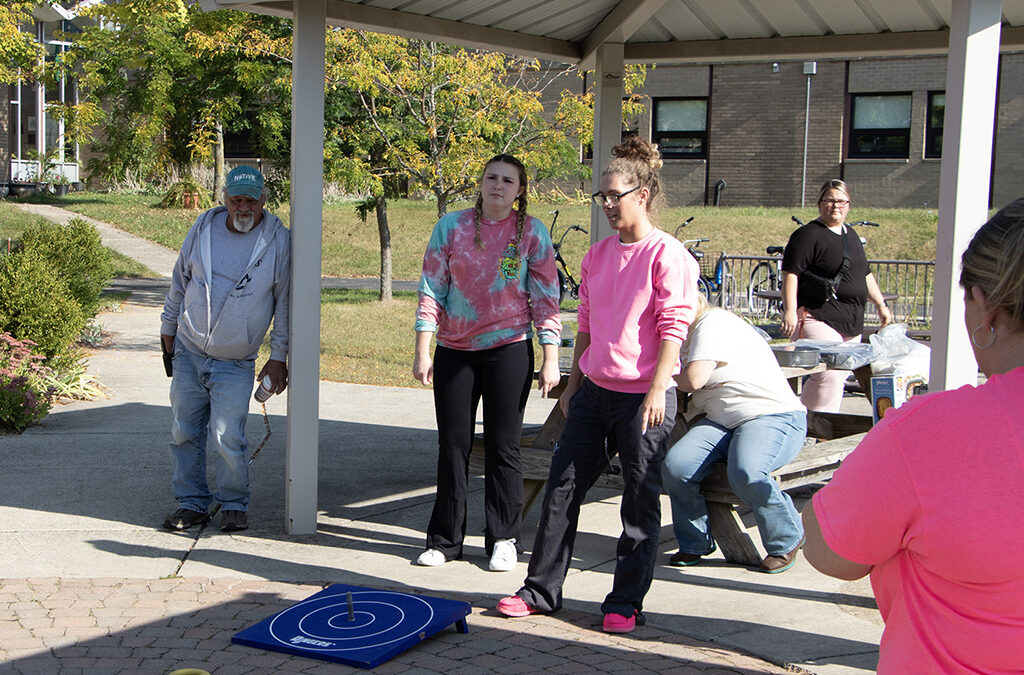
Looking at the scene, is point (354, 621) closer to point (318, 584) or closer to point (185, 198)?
point (318, 584)

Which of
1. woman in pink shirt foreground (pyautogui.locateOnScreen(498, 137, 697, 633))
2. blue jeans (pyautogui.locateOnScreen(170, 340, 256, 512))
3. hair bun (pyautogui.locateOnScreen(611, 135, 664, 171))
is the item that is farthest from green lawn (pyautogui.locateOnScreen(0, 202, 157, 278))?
woman in pink shirt foreground (pyautogui.locateOnScreen(498, 137, 697, 633))

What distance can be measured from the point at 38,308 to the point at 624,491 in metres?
6.79

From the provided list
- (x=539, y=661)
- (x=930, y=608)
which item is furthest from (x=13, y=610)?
(x=930, y=608)

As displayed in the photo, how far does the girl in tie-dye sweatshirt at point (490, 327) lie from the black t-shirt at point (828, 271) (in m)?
2.51

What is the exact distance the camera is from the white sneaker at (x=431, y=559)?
520 centimetres

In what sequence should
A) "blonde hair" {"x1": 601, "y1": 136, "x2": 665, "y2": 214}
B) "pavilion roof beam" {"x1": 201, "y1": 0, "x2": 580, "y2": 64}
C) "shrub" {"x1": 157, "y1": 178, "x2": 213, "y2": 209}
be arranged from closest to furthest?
"blonde hair" {"x1": 601, "y1": 136, "x2": 665, "y2": 214} → "pavilion roof beam" {"x1": 201, "y1": 0, "x2": 580, "y2": 64} → "shrub" {"x1": 157, "y1": 178, "x2": 213, "y2": 209}

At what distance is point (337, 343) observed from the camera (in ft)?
43.4

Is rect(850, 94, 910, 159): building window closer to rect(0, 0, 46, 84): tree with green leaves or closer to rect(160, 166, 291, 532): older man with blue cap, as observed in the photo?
rect(0, 0, 46, 84): tree with green leaves

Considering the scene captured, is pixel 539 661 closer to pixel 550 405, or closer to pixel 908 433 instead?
pixel 908 433

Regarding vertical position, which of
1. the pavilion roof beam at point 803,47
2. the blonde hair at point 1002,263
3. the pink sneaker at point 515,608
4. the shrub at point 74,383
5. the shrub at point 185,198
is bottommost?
the pink sneaker at point 515,608

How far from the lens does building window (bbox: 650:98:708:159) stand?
2906cm

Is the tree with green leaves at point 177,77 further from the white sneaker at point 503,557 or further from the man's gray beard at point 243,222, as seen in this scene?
the white sneaker at point 503,557

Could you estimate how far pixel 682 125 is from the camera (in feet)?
96.0

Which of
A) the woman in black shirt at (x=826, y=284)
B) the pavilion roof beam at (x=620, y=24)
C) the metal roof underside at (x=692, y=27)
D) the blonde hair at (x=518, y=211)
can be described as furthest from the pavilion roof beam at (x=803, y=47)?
the blonde hair at (x=518, y=211)
